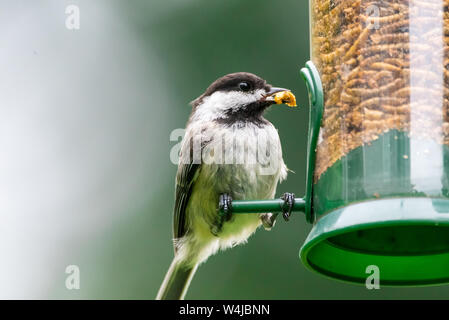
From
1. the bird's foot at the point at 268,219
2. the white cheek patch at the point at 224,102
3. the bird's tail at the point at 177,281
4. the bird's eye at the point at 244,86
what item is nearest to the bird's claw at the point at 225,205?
the bird's foot at the point at 268,219

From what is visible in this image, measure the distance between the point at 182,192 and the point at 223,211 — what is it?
69 centimetres

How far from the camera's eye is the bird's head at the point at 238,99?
450 centimetres

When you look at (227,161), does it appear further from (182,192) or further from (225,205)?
(225,205)

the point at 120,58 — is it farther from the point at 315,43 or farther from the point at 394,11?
the point at 394,11

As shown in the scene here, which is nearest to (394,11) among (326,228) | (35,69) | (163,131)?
(326,228)

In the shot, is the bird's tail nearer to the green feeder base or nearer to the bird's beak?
the bird's beak

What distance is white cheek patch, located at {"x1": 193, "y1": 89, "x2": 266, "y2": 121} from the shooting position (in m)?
4.54

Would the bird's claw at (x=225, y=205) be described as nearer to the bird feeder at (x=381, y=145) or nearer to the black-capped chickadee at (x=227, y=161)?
the black-capped chickadee at (x=227, y=161)

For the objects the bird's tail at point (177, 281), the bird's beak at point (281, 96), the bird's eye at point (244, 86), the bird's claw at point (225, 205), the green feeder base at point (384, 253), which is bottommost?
the bird's tail at point (177, 281)

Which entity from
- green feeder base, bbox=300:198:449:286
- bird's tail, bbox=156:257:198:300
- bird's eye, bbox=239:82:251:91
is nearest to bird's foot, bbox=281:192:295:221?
green feeder base, bbox=300:198:449:286

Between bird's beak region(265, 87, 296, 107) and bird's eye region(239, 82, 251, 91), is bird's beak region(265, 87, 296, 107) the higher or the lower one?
the lower one

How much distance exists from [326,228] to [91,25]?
184 inches

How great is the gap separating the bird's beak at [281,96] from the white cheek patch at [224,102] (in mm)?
79

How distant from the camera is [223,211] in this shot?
12.8 ft
